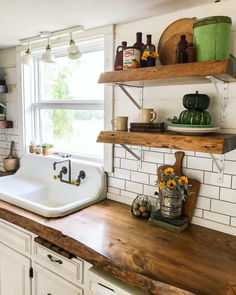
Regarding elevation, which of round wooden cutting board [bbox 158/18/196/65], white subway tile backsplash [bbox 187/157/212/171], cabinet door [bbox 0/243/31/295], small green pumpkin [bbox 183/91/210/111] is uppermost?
round wooden cutting board [bbox 158/18/196/65]

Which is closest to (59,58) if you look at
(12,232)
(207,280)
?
(12,232)

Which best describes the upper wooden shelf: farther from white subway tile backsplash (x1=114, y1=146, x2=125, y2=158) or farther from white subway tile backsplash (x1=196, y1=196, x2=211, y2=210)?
white subway tile backsplash (x1=196, y1=196, x2=211, y2=210)

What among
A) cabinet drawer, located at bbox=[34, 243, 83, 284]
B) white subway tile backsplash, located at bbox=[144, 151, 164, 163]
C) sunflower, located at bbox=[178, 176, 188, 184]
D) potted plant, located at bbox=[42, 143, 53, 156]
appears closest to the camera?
cabinet drawer, located at bbox=[34, 243, 83, 284]

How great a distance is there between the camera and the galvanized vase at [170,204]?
155 centimetres

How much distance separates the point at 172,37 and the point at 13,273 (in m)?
1.87

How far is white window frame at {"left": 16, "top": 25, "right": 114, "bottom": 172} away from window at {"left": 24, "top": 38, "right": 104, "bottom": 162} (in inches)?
0.6

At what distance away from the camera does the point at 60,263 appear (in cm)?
149

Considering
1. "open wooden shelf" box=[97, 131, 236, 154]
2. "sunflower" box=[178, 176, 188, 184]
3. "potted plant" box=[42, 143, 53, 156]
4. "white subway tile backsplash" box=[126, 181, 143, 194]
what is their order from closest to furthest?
"open wooden shelf" box=[97, 131, 236, 154], "sunflower" box=[178, 176, 188, 184], "white subway tile backsplash" box=[126, 181, 143, 194], "potted plant" box=[42, 143, 53, 156]

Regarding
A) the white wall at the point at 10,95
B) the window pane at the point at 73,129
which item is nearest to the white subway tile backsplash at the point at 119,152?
A: the window pane at the point at 73,129

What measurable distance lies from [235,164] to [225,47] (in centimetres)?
62

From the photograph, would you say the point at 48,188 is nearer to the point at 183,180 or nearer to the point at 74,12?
the point at 183,180

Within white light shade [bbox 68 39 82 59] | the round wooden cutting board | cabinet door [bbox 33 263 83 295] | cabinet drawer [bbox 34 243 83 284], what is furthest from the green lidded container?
cabinet door [bbox 33 263 83 295]

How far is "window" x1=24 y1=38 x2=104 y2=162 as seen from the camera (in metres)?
2.18

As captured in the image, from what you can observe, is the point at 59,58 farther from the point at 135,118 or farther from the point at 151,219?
the point at 151,219
